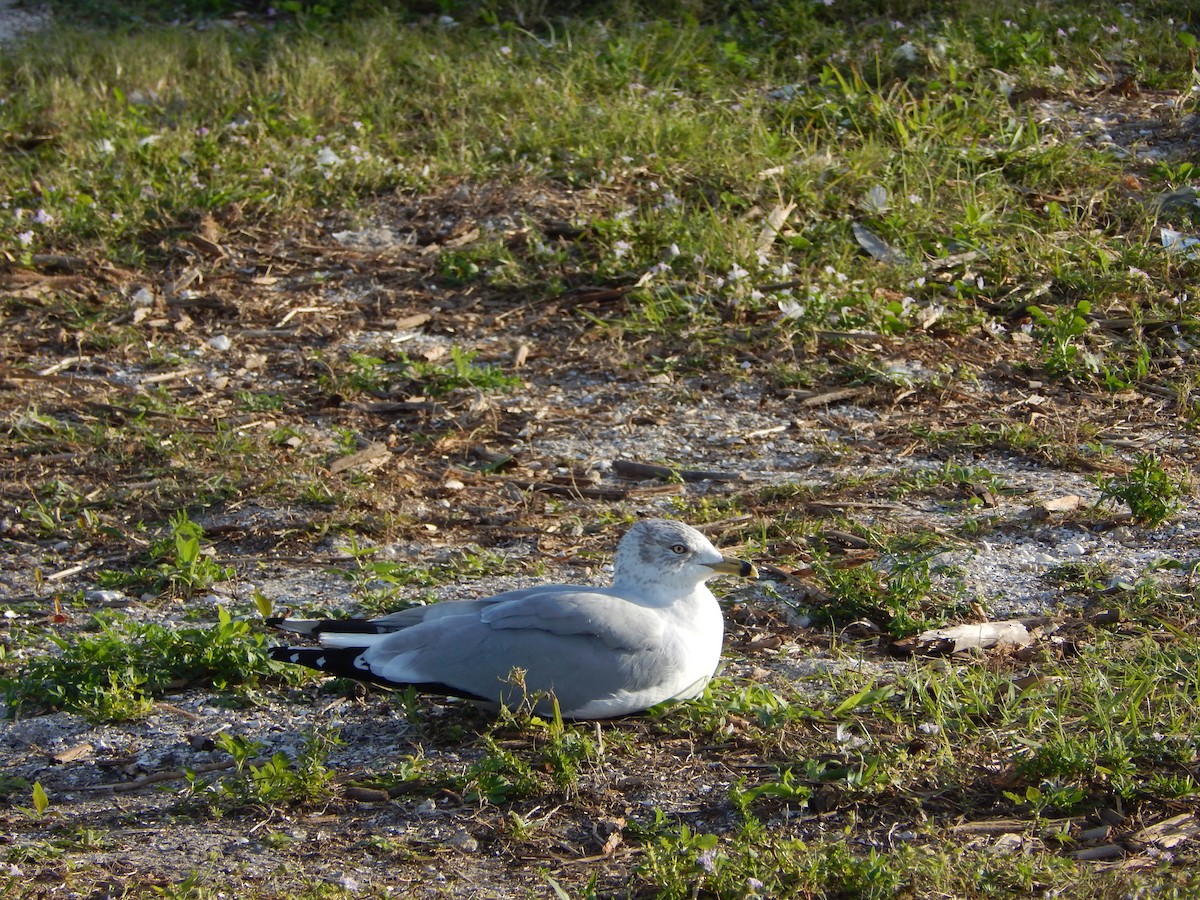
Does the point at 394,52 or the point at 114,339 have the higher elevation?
the point at 394,52

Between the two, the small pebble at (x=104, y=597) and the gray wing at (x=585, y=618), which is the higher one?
the gray wing at (x=585, y=618)

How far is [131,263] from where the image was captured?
6645 millimetres

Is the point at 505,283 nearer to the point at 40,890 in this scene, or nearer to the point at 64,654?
the point at 64,654

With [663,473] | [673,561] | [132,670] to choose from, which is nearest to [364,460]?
[663,473]

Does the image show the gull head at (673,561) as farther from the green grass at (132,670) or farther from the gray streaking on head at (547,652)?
the green grass at (132,670)

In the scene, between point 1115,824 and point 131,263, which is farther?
point 131,263

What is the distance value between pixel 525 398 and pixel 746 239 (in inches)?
55.2

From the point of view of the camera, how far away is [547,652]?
3473 mm

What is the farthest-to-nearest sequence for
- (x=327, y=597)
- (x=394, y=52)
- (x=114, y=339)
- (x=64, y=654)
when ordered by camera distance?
(x=394, y=52) → (x=114, y=339) → (x=327, y=597) → (x=64, y=654)

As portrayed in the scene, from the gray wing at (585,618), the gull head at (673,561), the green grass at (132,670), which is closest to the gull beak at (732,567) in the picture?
the gull head at (673,561)

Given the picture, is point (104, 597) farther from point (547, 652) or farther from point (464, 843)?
point (464, 843)

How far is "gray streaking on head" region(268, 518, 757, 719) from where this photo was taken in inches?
136

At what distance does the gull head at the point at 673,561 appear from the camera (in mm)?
3701

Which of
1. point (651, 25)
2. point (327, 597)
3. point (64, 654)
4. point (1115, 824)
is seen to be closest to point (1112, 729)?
point (1115, 824)
